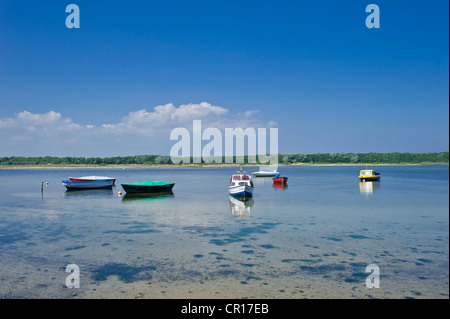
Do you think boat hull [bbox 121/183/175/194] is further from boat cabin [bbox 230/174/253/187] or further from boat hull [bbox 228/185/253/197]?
boat hull [bbox 228/185/253/197]

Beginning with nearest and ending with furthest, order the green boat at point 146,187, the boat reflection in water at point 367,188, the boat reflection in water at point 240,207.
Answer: the boat reflection in water at point 240,207, the green boat at point 146,187, the boat reflection in water at point 367,188

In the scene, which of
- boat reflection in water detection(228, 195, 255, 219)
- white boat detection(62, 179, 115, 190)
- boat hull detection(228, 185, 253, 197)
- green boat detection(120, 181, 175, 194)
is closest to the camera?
boat reflection in water detection(228, 195, 255, 219)

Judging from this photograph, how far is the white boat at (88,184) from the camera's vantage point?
5389 centimetres

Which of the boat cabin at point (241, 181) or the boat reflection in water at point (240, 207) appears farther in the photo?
the boat cabin at point (241, 181)

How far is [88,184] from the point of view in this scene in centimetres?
5531

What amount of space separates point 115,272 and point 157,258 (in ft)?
7.93

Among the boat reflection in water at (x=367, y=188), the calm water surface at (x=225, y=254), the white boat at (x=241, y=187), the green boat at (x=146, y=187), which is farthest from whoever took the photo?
the boat reflection in water at (x=367, y=188)

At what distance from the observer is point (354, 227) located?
22.7 metres

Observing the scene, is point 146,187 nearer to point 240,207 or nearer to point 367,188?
point 240,207

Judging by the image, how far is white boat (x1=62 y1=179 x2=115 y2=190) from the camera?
53.9 m

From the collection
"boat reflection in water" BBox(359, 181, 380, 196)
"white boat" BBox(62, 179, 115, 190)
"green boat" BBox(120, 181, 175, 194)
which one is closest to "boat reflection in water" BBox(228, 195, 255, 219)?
"green boat" BBox(120, 181, 175, 194)

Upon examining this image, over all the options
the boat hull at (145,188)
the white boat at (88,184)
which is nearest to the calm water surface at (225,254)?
the boat hull at (145,188)

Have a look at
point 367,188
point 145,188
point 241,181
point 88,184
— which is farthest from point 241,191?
point 367,188

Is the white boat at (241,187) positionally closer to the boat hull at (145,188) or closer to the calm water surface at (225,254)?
the calm water surface at (225,254)
